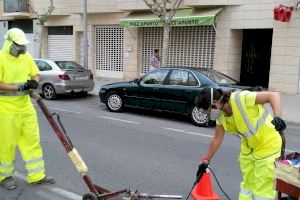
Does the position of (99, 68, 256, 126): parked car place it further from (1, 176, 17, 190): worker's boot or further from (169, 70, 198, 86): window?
(1, 176, 17, 190): worker's boot

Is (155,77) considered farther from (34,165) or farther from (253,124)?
(253,124)

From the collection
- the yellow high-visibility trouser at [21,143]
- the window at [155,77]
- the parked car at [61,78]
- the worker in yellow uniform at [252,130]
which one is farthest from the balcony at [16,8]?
the worker in yellow uniform at [252,130]

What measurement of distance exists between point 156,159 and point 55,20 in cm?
2033

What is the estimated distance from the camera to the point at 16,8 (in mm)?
28641

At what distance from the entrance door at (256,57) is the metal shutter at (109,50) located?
21.9 feet

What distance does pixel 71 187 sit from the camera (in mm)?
5496

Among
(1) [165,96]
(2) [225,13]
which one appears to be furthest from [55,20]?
(1) [165,96]

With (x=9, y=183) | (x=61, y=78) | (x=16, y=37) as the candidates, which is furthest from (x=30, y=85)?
(x=61, y=78)

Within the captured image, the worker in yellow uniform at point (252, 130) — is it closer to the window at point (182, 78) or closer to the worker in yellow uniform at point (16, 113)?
the worker in yellow uniform at point (16, 113)

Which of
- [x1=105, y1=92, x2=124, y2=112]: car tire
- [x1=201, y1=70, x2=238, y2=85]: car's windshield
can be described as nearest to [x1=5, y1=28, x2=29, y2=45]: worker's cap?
[x1=201, y1=70, x2=238, y2=85]: car's windshield

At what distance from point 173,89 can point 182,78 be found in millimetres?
349

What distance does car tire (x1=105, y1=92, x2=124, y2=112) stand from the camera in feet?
40.1

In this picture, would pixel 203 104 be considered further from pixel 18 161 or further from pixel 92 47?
pixel 92 47

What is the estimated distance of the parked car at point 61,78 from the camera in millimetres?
14789
